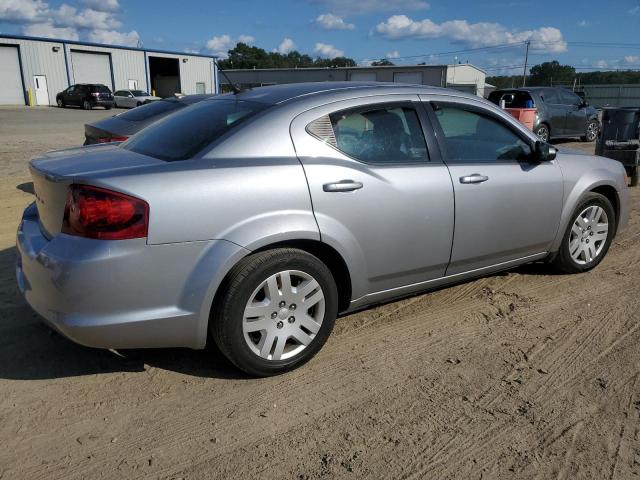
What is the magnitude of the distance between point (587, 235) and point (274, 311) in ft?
10.5

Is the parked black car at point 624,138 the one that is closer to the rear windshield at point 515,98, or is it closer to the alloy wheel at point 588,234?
the alloy wheel at point 588,234

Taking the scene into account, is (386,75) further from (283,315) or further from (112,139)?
(283,315)

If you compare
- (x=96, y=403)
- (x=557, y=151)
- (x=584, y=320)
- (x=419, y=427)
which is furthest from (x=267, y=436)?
(x=557, y=151)

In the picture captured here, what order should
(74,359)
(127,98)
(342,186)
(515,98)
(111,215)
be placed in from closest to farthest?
(111,215), (342,186), (74,359), (515,98), (127,98)

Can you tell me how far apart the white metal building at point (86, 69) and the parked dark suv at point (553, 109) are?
36431mm

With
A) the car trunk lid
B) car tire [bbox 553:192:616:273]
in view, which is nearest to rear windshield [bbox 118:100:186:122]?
the car trunk lid

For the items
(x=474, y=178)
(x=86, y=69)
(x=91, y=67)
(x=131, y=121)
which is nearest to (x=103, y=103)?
(x=86, y=69)

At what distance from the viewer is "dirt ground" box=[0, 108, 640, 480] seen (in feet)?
8.18

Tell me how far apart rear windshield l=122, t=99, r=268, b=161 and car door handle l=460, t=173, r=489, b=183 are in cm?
147

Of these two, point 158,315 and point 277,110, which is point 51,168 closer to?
point 158,315

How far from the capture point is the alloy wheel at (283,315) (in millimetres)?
3023

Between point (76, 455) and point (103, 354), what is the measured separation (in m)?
0.97

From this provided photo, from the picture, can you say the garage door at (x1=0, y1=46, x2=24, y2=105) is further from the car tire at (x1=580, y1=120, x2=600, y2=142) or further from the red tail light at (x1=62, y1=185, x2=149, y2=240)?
the red tail light at (x1=62, y1=185, x2=149, y2=240)

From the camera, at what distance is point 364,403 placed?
9.68ft
